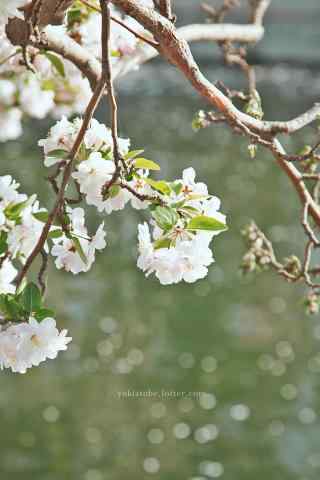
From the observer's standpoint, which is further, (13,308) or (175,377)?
(175,377)

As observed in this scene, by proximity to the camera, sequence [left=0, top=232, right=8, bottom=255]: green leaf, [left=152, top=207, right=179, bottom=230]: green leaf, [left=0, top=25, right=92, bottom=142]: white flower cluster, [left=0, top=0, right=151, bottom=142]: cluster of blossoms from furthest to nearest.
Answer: [left=0, top=25, right=92, bottom=142]: white flower cluster < [left=0, top=0, right=151, bottom=142]: cluster of blossoms < [left=0, top=232, right=8, bottom=255]: green leaf < [left=152, top=207, right=179, bottom=230]: green leaf

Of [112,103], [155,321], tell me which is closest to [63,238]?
[112,103]

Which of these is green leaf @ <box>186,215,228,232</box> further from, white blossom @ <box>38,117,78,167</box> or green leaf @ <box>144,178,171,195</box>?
white blossom @ <box>38,117,78,167</box>

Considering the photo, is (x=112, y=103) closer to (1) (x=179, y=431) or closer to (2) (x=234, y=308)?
(1) (x=179, y=431)

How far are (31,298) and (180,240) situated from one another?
16 cm

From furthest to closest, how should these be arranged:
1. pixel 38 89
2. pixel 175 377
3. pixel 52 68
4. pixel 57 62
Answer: pixel 175 377, pixel 38 89, pixel 52 68, pixel 57 62

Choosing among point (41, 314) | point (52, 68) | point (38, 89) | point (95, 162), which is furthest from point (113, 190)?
point (38, 89)

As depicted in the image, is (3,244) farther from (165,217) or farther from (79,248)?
(165,217)

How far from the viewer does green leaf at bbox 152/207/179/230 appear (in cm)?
94

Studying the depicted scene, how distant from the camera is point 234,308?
17.8 feet

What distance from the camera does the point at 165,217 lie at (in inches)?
36.9

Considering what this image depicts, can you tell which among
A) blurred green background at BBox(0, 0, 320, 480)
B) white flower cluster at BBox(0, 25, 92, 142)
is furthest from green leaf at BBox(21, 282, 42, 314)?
blurred green background at BBox(0, 0, 320, 480)

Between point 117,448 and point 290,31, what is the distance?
11.6 m

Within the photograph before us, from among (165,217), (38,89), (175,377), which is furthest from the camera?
(175,377)
